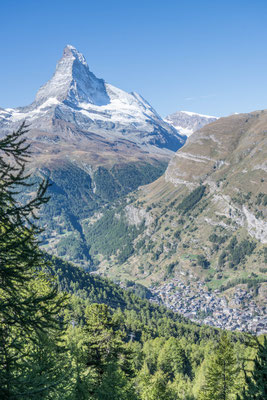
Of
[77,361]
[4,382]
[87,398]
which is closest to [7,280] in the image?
→ [4,382]

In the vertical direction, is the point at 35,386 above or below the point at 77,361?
above

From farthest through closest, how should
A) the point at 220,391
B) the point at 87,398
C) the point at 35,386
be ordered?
1. the point at 220,391
2. the point at 87,398
3. the point at 35,386

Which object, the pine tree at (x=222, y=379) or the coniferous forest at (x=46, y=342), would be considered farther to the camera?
the pine tree at (x=222, y=379)

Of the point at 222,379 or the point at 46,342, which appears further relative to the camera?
the point at 222,379

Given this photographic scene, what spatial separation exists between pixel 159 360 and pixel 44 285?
79598mm

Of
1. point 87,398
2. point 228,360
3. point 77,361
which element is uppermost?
point 77,361

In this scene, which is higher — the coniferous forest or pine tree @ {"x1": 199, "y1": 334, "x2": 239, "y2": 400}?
the coniferous forest

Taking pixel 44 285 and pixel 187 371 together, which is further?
pixel 187 371

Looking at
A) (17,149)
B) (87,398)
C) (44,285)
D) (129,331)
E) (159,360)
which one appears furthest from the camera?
(129,331)

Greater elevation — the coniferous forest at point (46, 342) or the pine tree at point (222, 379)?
the coniferous forest at point (46, 342)

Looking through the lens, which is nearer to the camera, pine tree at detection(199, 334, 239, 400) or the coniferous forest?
the coniferous forest

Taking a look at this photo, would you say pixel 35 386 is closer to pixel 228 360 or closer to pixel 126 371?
pixel 228 360

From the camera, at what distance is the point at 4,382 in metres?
13.6

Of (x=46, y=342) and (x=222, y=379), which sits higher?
(x=46, y=342)
